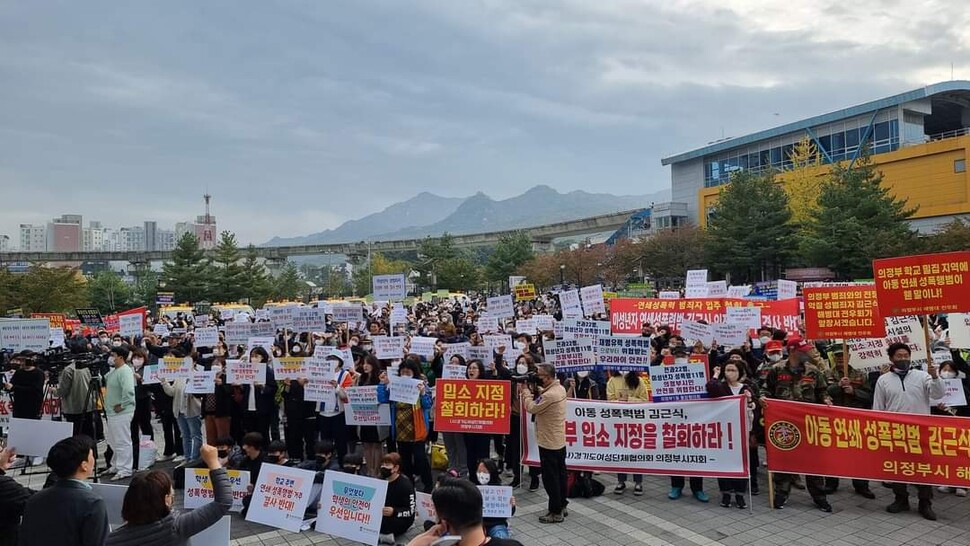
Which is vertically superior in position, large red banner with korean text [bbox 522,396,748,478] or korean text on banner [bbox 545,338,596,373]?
korean text on banner [bbox 545,338,596,373]

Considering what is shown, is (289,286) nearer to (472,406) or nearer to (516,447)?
(516,447)

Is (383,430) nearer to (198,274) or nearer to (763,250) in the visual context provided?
(763,250)

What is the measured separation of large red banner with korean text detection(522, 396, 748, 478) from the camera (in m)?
7.26

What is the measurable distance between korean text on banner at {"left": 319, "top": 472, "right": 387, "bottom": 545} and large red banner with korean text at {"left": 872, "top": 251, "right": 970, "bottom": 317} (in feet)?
23.6

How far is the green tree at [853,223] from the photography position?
35.9 m

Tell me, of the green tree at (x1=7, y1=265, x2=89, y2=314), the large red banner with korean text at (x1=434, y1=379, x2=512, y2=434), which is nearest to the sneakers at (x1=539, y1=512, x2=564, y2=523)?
the large red banner with korean text at (x1=434, y1=379, x2=512, y2=434)

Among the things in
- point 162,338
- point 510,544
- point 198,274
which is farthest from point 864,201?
point 198,274

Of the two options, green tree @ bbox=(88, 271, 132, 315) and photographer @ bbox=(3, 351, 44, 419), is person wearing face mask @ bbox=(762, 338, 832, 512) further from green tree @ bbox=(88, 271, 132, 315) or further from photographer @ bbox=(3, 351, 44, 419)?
green tree @ bbox=(88, 271, 132, 315)

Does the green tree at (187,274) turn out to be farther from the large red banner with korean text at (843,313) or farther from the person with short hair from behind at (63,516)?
the person with short hair from behind at (63,516)

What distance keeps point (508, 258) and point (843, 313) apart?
55.8 meters

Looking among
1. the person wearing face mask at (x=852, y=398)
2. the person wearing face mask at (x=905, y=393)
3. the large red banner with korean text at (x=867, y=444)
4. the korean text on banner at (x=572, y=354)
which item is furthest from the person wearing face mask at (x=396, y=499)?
the person wearing face mask at (x=905, y=393)

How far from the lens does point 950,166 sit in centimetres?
4697

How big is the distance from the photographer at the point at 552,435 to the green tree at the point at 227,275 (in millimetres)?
51947

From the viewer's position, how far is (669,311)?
52.7 ft
